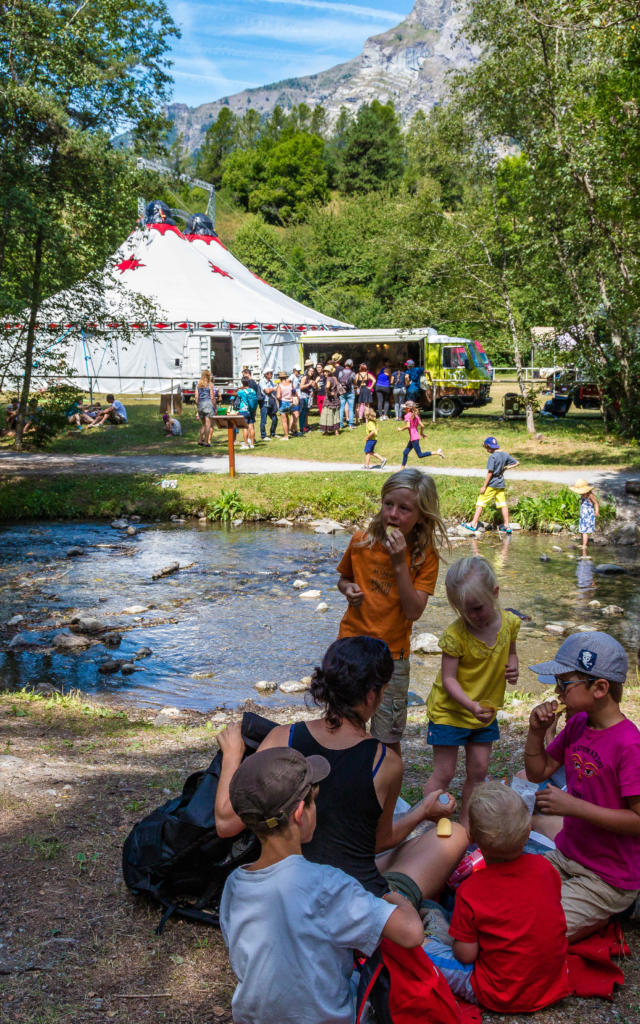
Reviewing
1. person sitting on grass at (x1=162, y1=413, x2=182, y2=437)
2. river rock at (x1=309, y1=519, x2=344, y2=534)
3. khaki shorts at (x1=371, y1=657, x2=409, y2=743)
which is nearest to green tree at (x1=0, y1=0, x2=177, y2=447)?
person sitting on grass at (x1=162, y1=413, x2=182, y2=437)

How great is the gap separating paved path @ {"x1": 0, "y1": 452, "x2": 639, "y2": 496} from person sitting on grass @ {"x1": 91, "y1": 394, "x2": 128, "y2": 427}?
533 centimetres

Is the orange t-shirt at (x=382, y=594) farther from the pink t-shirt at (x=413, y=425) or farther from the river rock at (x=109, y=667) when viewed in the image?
the pink t-shirt at (x=413, y=425)

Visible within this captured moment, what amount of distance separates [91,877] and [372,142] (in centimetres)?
8383

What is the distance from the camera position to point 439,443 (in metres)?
21.2

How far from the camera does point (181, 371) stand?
31594mm

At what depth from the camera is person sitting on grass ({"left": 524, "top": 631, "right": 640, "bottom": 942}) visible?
322 centimetres

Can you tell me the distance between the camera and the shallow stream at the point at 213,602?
8.04 m

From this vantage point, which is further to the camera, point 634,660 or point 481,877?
point 634,660

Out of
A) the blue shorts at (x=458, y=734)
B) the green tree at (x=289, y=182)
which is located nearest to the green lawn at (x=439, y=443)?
the blue shorts at (x=458, y=734)

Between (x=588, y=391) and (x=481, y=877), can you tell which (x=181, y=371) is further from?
(x=481, y=877)

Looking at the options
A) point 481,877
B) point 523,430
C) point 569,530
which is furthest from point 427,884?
point 523,430

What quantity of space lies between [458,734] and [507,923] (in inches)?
49.4

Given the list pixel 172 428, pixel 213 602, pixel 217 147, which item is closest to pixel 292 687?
pixel 213 602

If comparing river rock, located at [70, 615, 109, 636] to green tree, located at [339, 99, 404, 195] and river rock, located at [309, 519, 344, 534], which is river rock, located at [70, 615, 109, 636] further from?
green tree, located at [339, 99, 404, 195]
